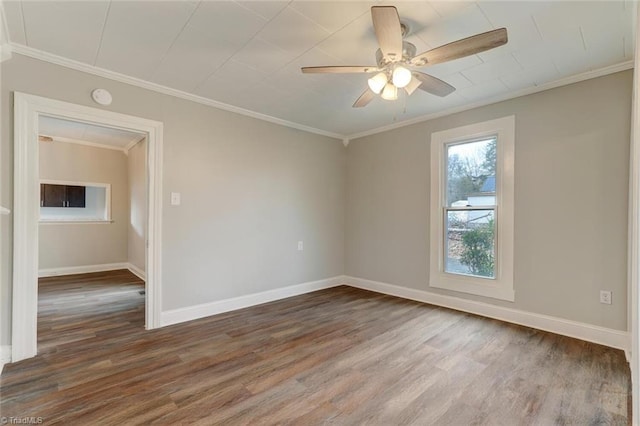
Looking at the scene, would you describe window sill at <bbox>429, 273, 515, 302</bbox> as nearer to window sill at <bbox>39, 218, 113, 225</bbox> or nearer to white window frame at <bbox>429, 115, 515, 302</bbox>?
white window frame at <bbox>429, 115, 515, 302</bbox>

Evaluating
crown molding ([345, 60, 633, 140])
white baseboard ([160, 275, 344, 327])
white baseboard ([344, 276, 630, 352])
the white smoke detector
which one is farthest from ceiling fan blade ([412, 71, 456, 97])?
white baseboard ([160, 275, 344, 327])

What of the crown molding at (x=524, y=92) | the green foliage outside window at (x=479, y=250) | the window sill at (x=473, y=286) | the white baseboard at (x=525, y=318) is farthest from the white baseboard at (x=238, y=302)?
the crown molding at (x=524, y=92)

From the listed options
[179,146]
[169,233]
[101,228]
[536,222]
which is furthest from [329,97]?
[101,228]

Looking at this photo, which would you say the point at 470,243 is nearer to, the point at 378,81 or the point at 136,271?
the point at 378,81

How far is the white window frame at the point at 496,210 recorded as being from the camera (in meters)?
3.24

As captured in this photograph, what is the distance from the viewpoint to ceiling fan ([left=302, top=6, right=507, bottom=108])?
164cm

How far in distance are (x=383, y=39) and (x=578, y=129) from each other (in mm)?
2392

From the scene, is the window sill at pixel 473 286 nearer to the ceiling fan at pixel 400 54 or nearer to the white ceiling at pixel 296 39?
the white ceiling at pixel 296 39

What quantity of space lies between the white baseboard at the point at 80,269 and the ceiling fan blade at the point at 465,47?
22.4 ft

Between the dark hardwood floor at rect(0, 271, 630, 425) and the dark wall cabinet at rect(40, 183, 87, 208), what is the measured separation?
12.3 feet

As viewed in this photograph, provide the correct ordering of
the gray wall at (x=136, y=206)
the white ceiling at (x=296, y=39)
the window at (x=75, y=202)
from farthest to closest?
the window at (x=75, y=202)
the gray wall at (x=136, y=206)
the white ceiling at (x=296, y=39)

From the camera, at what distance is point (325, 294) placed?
4379 millimetres

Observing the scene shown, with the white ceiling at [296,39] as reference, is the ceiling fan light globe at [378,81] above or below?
below

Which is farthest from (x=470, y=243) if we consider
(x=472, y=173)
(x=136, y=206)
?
(x=136, y=206)
